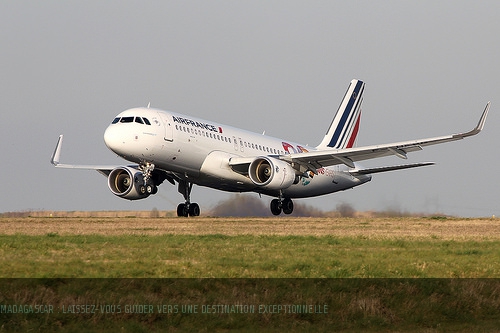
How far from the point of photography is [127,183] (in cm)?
4466

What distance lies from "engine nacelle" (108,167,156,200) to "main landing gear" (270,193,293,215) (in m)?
8.82

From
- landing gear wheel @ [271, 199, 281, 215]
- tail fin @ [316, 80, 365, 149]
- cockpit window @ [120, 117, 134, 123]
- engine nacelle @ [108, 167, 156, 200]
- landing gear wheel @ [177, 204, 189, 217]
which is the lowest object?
landing gear wheel @ [177, 204, 189, 217]

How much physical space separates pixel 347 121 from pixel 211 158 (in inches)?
724

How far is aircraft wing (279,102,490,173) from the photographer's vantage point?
135 feet

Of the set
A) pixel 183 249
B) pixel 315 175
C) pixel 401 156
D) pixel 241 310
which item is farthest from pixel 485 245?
pixel 315 175

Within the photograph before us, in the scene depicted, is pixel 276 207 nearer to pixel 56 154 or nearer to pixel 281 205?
pixel 281 205

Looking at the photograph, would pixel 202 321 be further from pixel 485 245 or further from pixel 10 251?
pixel 485 245

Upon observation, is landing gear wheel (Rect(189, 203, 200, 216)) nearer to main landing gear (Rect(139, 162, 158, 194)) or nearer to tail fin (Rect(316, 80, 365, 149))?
main landing gear (Rect(139, 162, 158, 194))

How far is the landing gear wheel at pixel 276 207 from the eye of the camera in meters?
49.3

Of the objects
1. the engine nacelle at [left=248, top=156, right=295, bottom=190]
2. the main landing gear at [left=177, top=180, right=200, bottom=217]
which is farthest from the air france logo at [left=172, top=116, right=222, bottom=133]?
the main landing gear at [left=177, top=180, right=200, bottom=217]

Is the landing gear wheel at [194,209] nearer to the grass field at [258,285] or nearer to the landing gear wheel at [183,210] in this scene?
the landing gear wheel at [183,210]

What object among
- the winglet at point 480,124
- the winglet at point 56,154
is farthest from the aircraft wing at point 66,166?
the winglet at point 480,124

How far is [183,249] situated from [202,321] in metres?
6.89

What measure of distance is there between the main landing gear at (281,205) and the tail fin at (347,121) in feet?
22.1
